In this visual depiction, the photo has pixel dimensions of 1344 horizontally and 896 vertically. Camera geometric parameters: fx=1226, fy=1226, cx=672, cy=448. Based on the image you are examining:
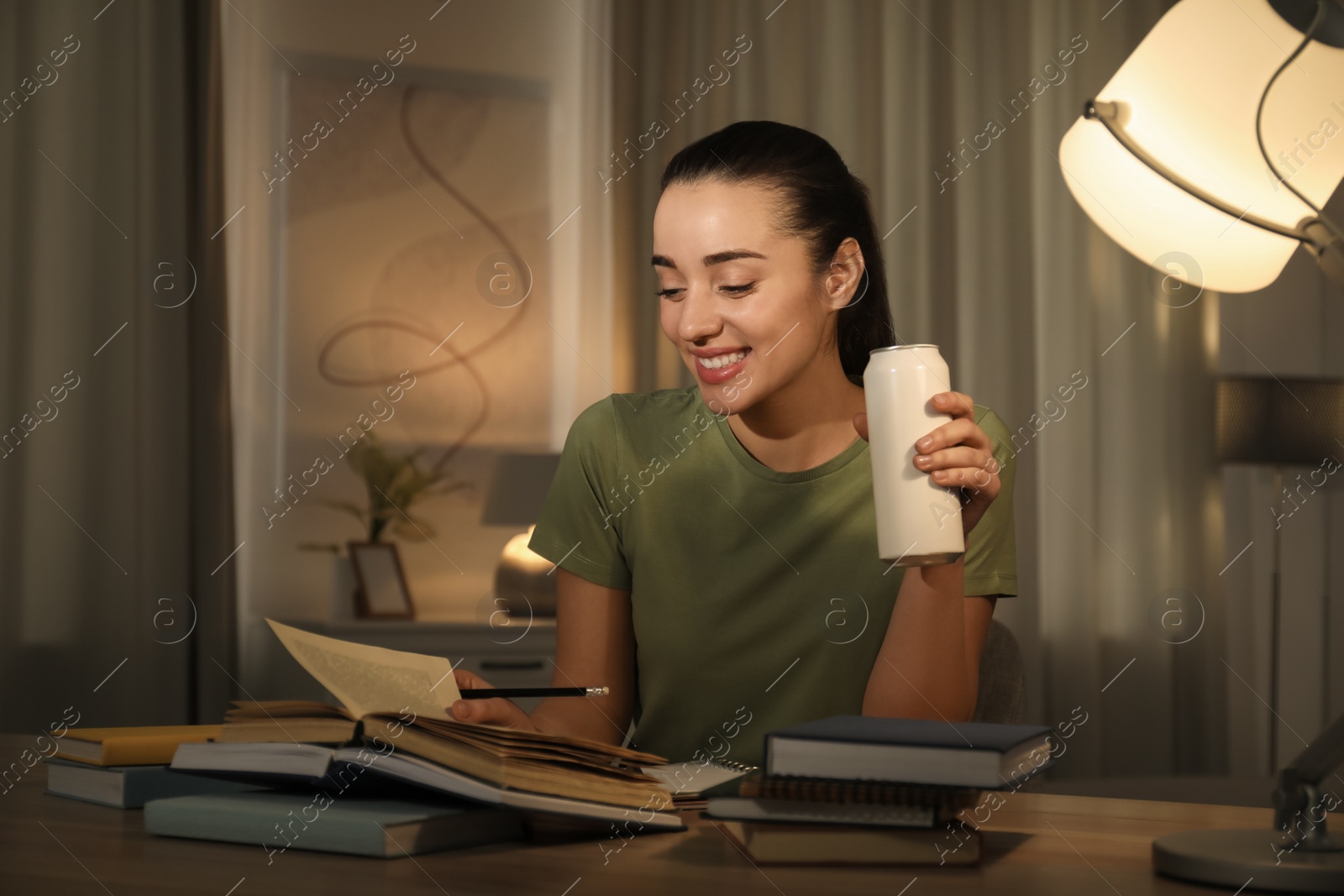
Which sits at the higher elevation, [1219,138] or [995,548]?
[1219,138]

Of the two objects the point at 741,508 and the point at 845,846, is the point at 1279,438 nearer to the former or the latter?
the point at 741,508

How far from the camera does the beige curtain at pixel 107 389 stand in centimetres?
264

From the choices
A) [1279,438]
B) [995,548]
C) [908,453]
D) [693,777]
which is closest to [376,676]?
[693,777]

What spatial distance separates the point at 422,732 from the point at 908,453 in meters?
0.38

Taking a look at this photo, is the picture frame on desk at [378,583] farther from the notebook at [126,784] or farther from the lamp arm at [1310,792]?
the lamp arm at [1310,792]

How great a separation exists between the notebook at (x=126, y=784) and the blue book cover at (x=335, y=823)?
102 millimetres

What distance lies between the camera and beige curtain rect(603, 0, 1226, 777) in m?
3.11

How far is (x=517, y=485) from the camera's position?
3180mm

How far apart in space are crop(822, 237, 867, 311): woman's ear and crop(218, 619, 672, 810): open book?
2.42 ft

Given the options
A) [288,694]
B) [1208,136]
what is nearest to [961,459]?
[1208,136]

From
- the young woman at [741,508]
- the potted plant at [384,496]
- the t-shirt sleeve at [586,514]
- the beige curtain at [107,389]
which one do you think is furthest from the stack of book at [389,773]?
the potted plant at [384,496]

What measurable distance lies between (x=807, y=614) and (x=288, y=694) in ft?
6.97

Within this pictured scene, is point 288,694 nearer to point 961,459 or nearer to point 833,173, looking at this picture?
point 833,173

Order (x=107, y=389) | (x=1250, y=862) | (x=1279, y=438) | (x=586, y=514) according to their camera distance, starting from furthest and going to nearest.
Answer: (x=1279, y=438) → (x=107, y=389) → (x=586, y=514) → (x=1250, y=862)
